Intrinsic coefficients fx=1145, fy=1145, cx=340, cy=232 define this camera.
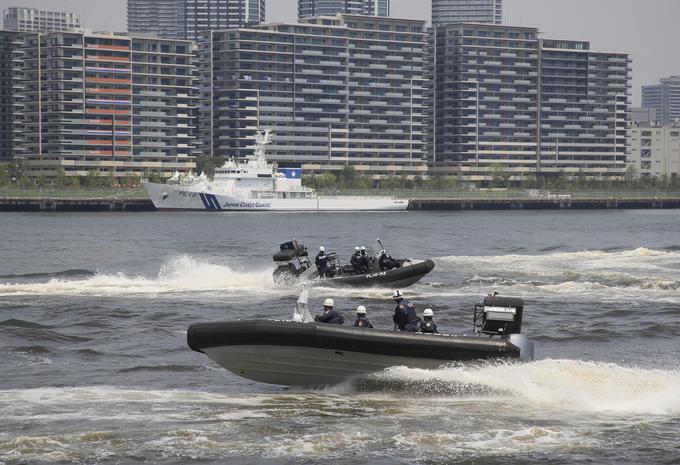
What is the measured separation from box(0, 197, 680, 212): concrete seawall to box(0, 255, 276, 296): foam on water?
106328 mm

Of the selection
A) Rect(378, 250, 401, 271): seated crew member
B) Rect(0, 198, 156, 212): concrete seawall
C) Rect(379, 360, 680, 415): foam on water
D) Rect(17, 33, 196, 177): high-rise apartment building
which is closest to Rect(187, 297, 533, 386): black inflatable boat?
Rect(379, 360, 680, 415): foam on water

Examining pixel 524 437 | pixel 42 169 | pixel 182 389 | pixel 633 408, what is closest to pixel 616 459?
pixel 524 437

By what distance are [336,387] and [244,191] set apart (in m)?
115

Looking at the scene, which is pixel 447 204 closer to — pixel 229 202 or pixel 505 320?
pixel 229 202

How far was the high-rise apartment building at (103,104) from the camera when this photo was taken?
191 metres

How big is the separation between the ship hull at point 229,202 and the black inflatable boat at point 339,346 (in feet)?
374

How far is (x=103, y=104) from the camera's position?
195625 mm

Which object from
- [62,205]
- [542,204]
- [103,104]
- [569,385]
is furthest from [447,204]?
[569,385]

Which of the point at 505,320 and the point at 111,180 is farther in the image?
the point at 111,180

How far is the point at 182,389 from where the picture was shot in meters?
20.4

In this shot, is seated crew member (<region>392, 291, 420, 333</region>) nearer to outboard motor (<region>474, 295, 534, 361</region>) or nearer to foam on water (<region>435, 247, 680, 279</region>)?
outboard motor (<region>474, 295, 534, 361</region>)

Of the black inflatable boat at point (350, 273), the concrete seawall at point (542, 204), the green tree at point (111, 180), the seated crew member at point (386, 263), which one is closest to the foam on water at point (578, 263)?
the black inflatable boat at point (350, 273)

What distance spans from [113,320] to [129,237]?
50.4 m

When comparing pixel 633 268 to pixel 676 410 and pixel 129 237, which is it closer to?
pixel 676 410
